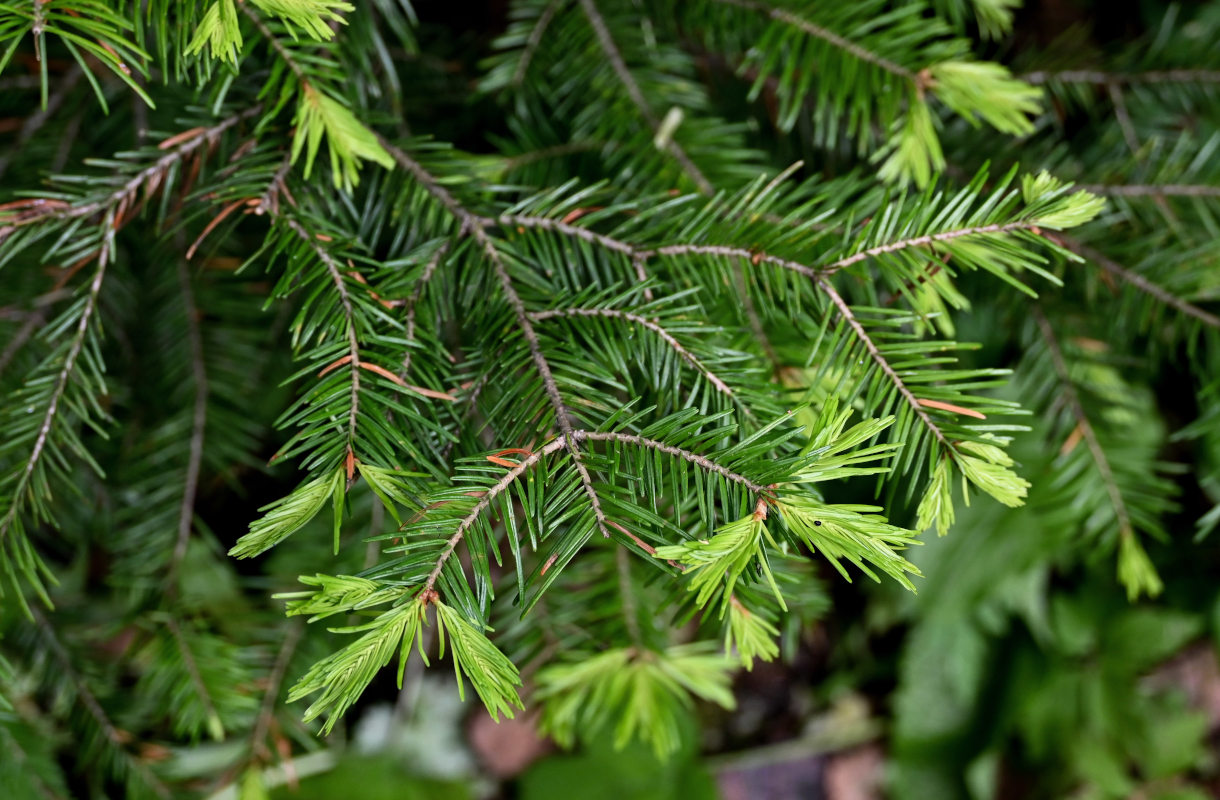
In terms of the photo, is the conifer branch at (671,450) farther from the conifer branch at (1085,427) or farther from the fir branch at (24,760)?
the fir branch at (24,760)

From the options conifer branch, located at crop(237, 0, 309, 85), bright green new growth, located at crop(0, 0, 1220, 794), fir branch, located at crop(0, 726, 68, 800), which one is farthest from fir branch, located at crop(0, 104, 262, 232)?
fir branch, located at crop(0, 726, 68, 800)

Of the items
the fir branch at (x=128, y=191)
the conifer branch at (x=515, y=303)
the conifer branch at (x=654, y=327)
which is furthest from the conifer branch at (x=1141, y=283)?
the fir branch at (x=128, y=191)

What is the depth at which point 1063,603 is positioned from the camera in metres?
1.53

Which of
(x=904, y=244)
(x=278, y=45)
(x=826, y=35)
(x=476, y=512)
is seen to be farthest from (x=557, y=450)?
(x=826, y=35)

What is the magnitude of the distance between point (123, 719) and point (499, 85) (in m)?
1.03

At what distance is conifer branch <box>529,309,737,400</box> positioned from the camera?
633 millimetres

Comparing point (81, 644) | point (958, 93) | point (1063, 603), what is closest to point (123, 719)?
point (81, 644)

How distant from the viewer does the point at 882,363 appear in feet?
2.06

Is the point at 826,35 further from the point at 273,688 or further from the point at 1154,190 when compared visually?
the point at 273,688

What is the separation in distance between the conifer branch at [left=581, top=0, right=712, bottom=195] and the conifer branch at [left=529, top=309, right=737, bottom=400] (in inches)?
11.9

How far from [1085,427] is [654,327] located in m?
0.65

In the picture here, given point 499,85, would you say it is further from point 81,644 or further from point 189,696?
point 81,644

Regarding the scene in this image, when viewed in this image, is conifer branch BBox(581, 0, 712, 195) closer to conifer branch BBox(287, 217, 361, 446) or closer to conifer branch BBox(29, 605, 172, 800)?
conifer branch BBox(287, 217, 361, 446)

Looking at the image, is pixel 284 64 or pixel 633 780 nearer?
pixel 284 64
